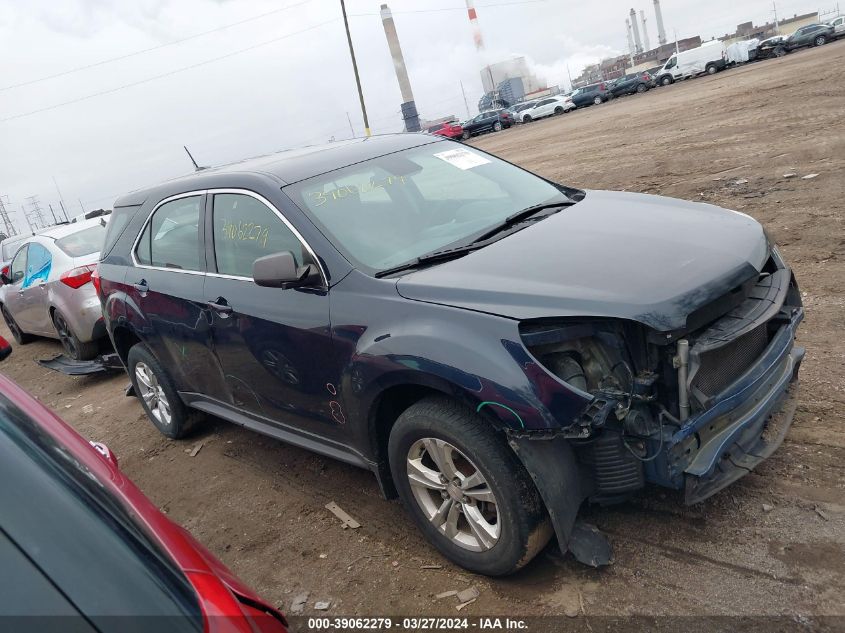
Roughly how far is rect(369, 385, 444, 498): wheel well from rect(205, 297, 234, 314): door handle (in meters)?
1.17

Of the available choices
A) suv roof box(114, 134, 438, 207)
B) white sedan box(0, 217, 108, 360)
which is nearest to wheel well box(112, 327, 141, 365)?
suv roof box(114, 134, 438, 207)

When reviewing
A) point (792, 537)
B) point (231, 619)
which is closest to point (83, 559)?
point (231, 619)

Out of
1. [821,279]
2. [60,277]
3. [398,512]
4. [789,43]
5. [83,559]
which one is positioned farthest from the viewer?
[789,43]

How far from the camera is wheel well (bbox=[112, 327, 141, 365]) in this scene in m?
5.34

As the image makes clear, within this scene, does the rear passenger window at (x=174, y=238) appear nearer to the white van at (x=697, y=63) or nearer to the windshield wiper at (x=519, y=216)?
the windshield wiper at (x=519, y=216)

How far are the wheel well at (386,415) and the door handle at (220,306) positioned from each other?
3.85ft

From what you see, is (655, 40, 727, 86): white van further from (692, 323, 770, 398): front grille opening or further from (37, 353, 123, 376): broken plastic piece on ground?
(692, 323, 770, 398): front grille opening

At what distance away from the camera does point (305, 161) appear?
12.9ft

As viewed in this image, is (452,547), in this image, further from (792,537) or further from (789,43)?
(789,43)

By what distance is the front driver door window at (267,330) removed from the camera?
3367 millimetres

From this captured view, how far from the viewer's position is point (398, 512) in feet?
12.2

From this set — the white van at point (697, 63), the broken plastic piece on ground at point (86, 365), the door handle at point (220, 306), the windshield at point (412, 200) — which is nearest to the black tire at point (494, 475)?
the windshield at point (412, 200)

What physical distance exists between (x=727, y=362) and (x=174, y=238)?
3.44 meters

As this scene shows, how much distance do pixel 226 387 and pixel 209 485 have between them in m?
0.83
